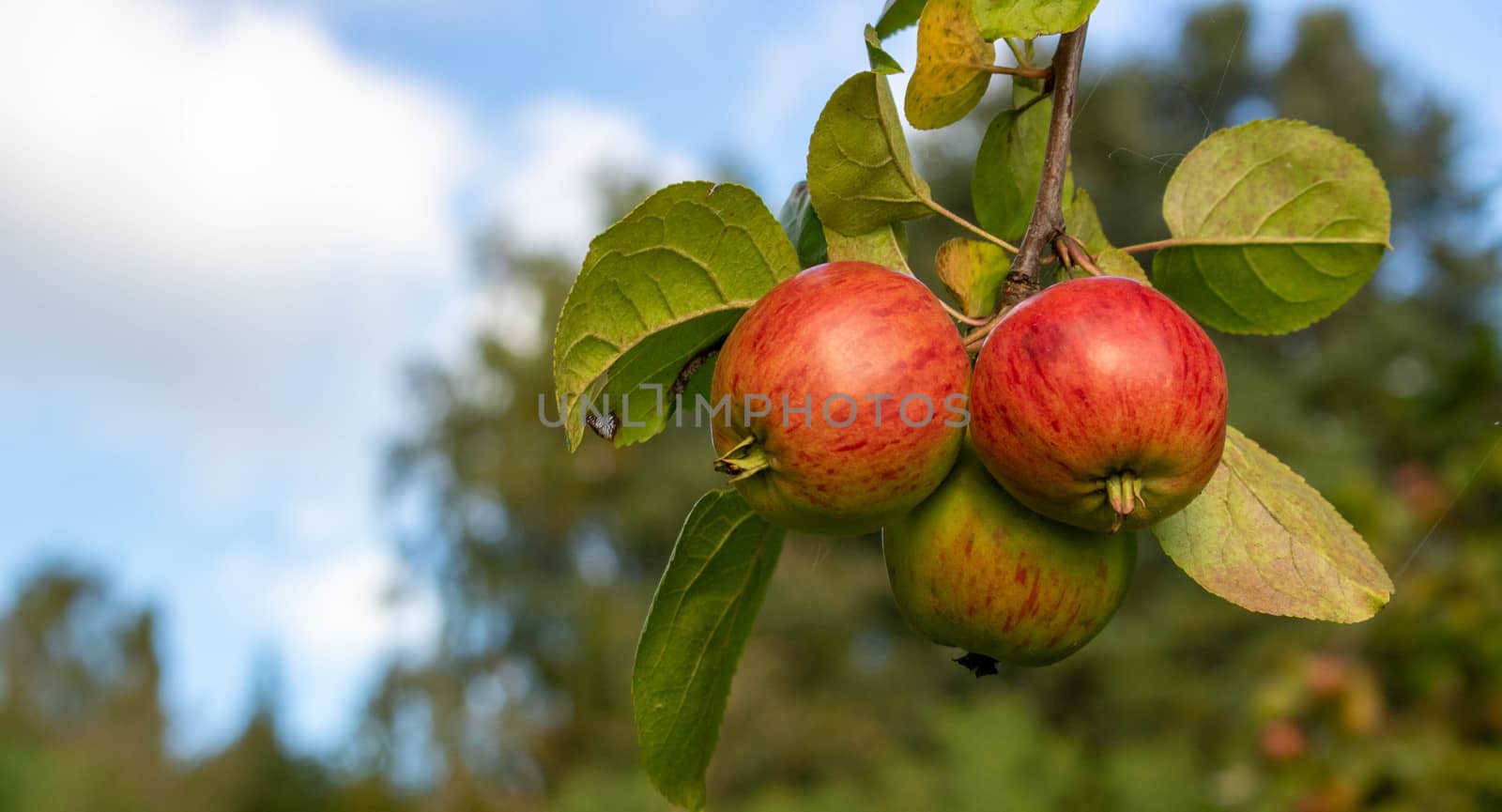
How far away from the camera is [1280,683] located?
260 cm

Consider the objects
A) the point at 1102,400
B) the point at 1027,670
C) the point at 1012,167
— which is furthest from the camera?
the point at 1027,670

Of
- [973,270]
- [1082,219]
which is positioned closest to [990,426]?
[973,270]

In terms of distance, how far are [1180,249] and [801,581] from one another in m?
14.2

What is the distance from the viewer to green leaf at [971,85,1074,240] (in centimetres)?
83

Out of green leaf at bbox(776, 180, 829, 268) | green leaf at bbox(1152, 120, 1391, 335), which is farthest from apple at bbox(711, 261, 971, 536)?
green leaf at bbox(1152, 120, 1391, 335)

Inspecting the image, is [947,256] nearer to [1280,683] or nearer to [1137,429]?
[1137,429]

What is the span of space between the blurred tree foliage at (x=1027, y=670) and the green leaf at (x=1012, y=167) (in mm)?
47

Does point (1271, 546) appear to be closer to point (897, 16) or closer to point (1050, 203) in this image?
point (1050, 203)

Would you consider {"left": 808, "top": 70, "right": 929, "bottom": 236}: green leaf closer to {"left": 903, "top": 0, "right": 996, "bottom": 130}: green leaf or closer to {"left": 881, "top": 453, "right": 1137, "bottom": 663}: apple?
{"left": 903, "top": 0, "right": 996, "bottom": 130}: green leaf

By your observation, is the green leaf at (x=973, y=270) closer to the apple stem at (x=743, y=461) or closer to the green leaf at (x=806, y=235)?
the green leaf at (x=806, y=235)

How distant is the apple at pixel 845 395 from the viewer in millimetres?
641

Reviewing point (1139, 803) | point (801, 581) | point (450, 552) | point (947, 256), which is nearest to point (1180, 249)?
point (947, 256)

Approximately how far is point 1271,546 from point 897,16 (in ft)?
1.63

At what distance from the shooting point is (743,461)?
2.20 ft
